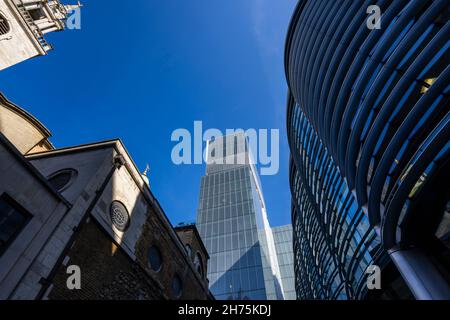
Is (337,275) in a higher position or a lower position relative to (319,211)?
lower

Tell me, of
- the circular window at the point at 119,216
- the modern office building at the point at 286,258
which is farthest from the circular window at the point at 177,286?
the modern office building at the point at 286,258

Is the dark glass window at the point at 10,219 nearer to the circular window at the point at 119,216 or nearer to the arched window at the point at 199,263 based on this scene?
the circular window at the point at 119,216

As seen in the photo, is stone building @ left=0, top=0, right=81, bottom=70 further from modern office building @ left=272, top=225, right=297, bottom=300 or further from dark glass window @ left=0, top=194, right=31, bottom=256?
modern office building @ left=272, top=225, right=297, bottom=300

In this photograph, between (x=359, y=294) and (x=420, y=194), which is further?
(x=359, y=294)

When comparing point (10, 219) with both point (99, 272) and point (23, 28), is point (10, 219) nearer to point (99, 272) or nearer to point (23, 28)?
point (99, 272)

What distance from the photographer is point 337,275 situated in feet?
81.7

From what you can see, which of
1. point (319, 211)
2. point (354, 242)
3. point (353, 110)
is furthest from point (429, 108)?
point (319, 211)

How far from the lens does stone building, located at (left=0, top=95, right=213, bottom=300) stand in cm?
814

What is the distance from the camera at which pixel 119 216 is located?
41.1ft

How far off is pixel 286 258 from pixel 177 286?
52.2 m

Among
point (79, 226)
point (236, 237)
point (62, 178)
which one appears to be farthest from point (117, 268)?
point (236, 237)

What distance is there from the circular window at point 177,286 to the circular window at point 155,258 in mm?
1942
